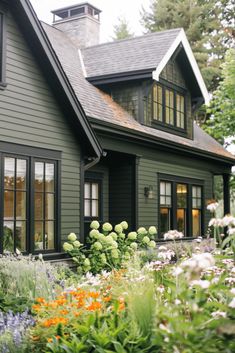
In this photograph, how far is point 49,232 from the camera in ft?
31.5

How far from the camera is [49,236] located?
9.62m

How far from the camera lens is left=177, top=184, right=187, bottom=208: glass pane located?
15534mm

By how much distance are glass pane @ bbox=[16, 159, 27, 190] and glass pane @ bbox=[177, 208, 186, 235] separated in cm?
730

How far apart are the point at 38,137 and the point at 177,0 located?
26193 millimetres

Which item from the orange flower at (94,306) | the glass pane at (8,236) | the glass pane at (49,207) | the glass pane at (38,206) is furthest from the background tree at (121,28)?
the orange flower at (94,306)

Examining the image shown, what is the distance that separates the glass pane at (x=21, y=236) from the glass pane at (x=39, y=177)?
738 mm

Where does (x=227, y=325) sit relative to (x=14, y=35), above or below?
below

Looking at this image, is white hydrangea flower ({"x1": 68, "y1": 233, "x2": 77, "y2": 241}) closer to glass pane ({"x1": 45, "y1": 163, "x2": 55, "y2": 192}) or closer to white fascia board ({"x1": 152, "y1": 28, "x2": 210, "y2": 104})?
glass pane ({"x1": 45, "y1": 163, "x2": 55, "y2": 192})

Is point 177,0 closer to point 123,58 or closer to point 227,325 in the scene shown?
point 123,58

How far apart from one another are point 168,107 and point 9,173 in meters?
7.59

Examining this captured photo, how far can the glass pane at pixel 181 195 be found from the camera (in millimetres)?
15534

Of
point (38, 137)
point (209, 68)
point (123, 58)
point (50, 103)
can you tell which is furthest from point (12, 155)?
point (209, 68)

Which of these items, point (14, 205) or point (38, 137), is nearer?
point (14, 205)

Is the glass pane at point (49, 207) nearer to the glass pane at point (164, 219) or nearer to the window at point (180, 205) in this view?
the window at point (180, 205)
